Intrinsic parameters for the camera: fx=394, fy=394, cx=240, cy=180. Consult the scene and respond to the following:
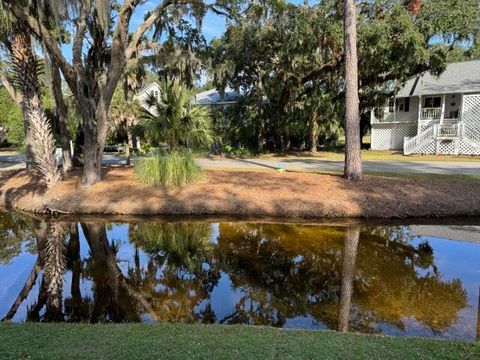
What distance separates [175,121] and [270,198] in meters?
4.27

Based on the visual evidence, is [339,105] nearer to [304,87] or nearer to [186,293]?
[304,87]

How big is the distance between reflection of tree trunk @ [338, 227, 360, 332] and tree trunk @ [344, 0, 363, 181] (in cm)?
378

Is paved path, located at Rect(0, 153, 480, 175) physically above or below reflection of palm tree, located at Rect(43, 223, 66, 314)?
above

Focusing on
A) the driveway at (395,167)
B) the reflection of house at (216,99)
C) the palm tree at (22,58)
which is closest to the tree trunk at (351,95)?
the driveway at (395,167)

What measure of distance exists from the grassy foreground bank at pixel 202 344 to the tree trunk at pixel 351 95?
9.49 metres

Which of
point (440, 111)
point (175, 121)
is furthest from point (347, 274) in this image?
point (440, 111)

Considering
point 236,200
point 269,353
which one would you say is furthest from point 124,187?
point 269,353

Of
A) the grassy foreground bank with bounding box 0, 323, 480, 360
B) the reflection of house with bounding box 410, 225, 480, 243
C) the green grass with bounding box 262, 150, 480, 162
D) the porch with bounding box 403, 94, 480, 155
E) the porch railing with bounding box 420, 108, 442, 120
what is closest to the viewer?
the grassy foreground bank with bounding box 0, 323, 480, 360

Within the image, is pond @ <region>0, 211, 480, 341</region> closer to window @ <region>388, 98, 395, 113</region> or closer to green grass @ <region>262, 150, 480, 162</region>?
green grass @ <region>262, 150, 480, 162</region>

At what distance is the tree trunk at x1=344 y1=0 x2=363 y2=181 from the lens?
1242 centimetres

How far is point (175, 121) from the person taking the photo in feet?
43.4

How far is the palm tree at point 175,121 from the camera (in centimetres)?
1323

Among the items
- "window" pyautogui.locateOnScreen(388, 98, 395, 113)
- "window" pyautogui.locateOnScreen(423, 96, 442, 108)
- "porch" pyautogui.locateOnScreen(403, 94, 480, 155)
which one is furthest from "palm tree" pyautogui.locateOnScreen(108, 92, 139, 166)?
"window" pyautogui.locateOnScreen(423, 96, 442, 108)

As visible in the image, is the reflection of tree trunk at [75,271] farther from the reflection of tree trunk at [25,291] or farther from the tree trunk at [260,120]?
the tree trunk at [260,120]
